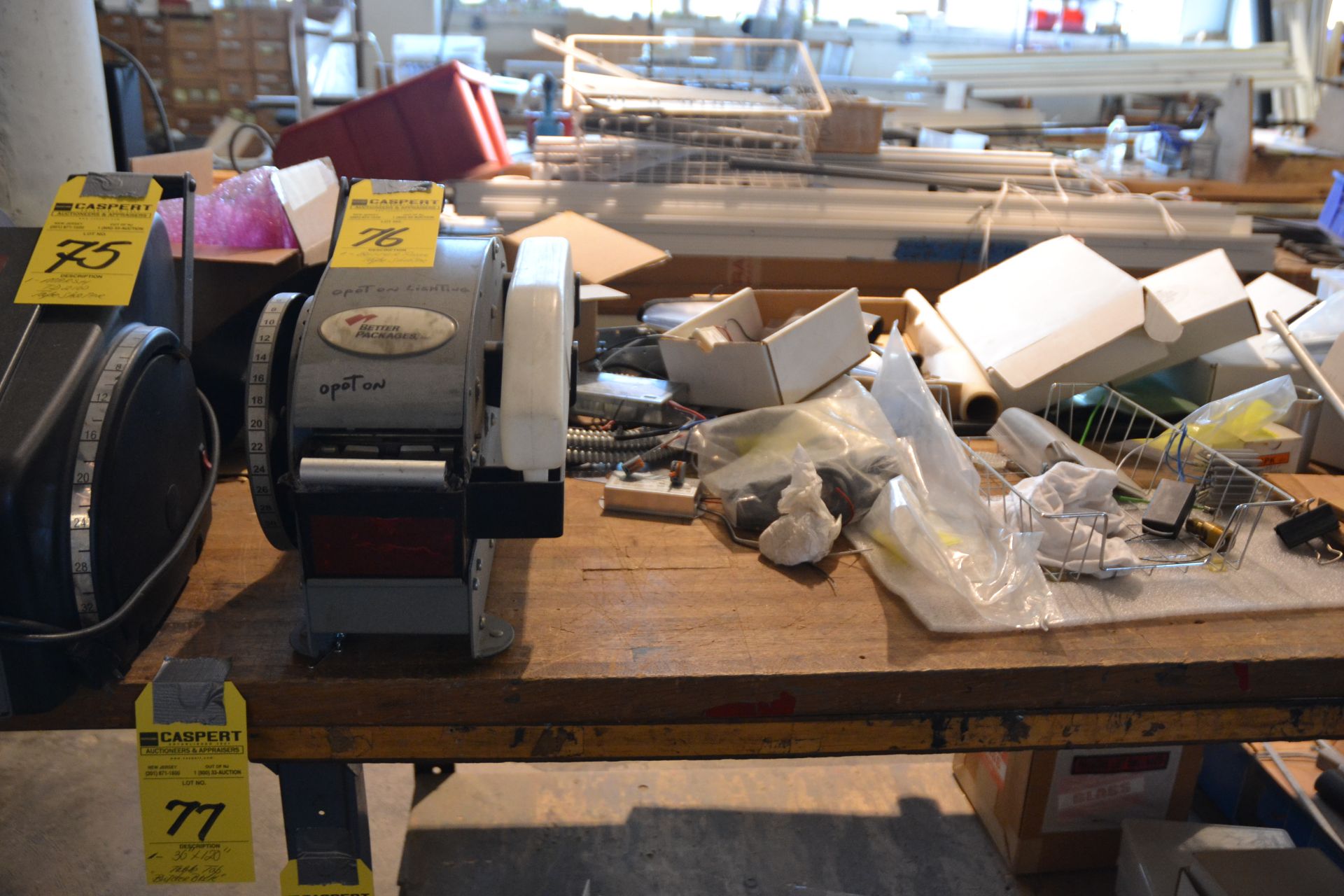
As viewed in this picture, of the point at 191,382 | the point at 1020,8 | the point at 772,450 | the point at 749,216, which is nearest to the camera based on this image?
the point at 191,382

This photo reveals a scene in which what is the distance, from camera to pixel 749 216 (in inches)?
76.7

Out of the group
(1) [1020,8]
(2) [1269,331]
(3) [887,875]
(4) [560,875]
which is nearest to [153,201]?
(4) [560,875]

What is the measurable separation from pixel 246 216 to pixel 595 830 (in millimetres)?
1149

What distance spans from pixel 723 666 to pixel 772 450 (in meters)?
0.37

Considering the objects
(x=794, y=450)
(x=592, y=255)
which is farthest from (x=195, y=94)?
(x=794, y=450)

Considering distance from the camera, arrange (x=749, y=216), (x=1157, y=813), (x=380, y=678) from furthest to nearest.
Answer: (x=749, y=216)
(x=1157, y=813)
(x=380, y=678)

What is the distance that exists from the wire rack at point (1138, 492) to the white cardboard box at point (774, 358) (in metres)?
0.23

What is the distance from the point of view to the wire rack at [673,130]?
1.95m

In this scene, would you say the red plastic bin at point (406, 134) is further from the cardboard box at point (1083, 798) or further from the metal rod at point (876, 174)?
the cardboard box at point (1083, 798)

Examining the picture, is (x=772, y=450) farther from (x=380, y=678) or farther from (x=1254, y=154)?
(x=1254, y=154)

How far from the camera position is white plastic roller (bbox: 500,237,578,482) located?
689mm

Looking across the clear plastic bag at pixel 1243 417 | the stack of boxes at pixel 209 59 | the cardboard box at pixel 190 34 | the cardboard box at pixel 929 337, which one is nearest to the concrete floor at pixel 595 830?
the cardboard box at pixel 929 337

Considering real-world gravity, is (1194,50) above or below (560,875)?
above

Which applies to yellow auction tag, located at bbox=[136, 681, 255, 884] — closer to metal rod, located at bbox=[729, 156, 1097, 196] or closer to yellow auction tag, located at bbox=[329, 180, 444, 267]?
yellow auction tag, located at bbox=[329, 180, 444, 267]
